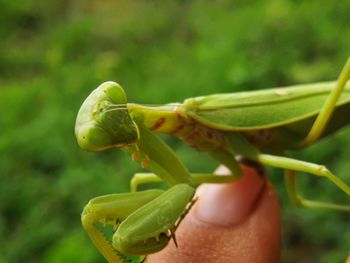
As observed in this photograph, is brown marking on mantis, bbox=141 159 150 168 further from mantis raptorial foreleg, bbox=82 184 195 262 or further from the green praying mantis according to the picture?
mantis raptorial foreleg, bbox=82 184 195 262

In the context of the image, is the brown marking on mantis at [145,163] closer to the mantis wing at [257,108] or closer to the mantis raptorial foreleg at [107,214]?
the mantis raptorial foreleg at [107,214]

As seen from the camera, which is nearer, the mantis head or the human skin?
the mantis head

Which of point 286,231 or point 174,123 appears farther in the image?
point 286,231

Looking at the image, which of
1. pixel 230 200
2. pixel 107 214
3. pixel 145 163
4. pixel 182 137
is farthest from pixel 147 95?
pixel 107 214

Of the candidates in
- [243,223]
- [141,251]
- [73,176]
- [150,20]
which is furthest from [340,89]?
[150,20]

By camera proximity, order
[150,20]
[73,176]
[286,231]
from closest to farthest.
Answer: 1. [286,231]
2. [73,176]
3. [150,20]

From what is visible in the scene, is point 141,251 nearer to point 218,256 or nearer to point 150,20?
point 218,256

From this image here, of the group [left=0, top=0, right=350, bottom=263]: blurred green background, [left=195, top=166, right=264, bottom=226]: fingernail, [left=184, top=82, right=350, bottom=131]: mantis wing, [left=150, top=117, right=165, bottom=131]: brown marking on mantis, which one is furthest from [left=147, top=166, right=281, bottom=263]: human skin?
[left=0, top=0, right=350, bottom=263]: blurred green background
